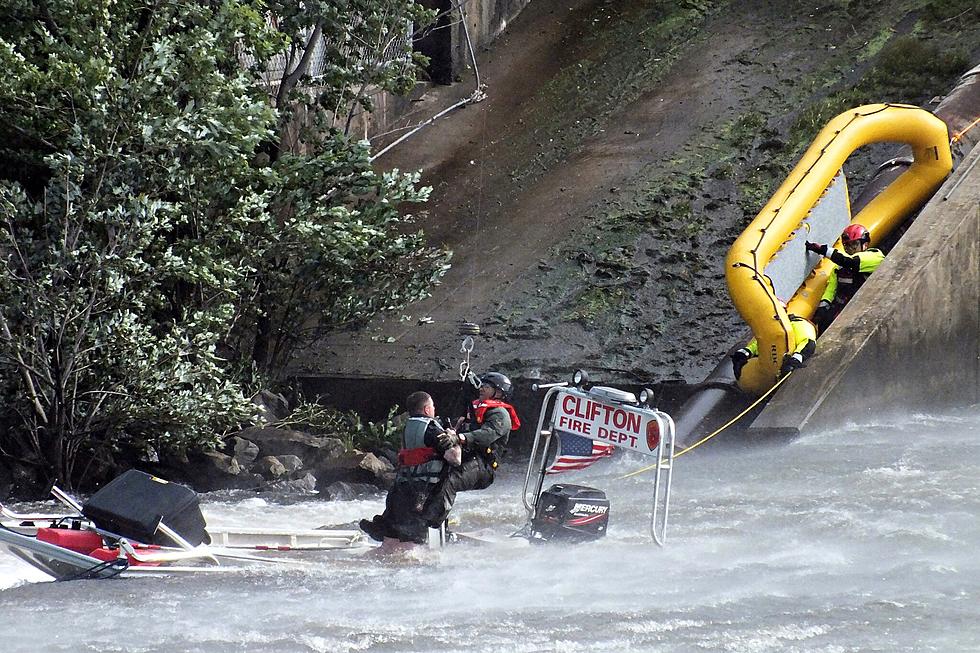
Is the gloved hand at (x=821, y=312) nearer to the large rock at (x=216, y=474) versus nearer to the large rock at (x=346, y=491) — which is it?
the large rock at (x=346, y=491)

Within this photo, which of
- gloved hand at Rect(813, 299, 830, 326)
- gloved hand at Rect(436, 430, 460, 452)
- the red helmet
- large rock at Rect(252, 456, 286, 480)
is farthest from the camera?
the red helmet

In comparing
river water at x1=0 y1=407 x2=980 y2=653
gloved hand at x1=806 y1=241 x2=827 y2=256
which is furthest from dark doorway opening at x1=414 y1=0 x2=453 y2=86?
river water at x1=0 y1=407 x2=980 y2=653

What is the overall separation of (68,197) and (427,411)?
13.0ft

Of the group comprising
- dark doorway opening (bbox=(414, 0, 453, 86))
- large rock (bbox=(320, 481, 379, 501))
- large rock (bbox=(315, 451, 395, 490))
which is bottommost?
large rock (bbox=(320, 481, 379, 501))

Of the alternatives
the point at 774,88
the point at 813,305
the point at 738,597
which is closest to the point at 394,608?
the point at 738,597

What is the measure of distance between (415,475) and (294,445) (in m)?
4.54

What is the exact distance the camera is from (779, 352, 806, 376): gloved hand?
1239cm

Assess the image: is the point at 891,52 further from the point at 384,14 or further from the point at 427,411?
the point at 427,411

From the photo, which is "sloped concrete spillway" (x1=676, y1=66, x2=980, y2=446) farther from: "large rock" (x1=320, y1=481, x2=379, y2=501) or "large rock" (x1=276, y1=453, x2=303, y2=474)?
"large rock" (x1=276, y1=453, x2=303, y2=474)

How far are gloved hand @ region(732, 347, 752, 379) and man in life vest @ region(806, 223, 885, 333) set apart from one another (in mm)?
1248

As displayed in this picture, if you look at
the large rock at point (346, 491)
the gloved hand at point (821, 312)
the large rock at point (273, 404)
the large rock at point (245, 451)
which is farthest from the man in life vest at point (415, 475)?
the gloved hand at point (821, 312)

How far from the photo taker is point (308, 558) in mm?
8984

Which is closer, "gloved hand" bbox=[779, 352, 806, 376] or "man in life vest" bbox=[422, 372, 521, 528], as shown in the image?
"man in life vest" bbox=[422, 372, 521, 528]

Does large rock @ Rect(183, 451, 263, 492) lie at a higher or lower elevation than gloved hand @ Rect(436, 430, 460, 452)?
lower
